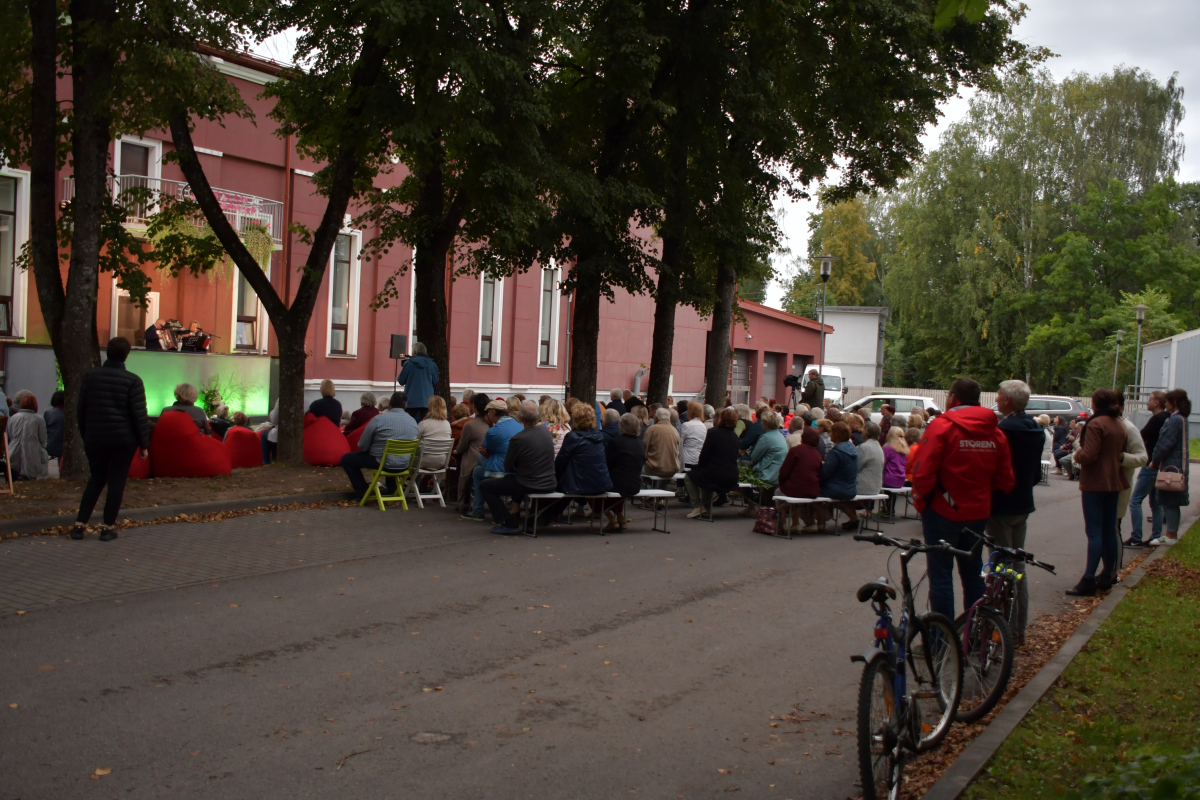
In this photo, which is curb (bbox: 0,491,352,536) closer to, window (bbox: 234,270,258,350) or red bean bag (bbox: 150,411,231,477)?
red bean bag (bbox: 150,411,231,477)

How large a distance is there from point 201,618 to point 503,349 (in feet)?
84.2

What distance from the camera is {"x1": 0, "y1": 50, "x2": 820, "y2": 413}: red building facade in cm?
2138

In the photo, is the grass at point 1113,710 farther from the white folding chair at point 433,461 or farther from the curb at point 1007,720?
the white folding chair at point 433,461

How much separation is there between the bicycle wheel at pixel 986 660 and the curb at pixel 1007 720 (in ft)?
0.41

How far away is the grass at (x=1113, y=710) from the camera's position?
189 inches

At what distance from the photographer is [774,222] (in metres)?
21.3

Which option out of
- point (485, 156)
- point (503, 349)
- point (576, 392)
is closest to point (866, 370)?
point (503, 349)

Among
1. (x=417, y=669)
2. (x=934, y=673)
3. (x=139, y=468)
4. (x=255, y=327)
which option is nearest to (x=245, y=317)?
(x=255, y=327)

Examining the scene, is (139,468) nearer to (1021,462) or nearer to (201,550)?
(201,550)

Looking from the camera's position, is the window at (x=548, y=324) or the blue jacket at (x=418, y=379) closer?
the blue jacket at (x=418, y=379)

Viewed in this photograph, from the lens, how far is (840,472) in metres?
13.9

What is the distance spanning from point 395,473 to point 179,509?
2.74m

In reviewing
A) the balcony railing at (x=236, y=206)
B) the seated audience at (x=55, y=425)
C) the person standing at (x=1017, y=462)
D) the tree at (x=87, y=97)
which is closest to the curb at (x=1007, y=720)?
the person standing at (x=1017, y=462)

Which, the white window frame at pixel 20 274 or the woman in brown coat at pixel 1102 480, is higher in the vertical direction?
the white window frame at pixel 20 274
